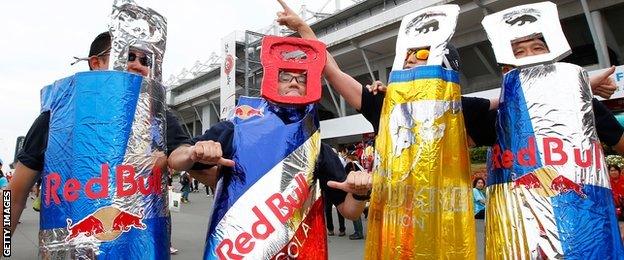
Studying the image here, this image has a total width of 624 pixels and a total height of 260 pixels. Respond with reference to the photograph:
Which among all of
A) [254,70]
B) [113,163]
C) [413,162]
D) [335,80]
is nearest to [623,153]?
[413,162]

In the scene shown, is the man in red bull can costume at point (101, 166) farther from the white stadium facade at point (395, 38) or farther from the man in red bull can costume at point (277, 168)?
the white stadium facade at point (395, 38)

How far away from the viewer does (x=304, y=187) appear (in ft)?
6.15

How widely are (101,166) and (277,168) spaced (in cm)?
66

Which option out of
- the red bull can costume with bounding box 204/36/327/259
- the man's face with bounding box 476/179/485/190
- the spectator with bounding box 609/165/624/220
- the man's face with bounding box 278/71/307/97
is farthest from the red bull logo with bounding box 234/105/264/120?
the man's face with bounding box 476/179/485/190

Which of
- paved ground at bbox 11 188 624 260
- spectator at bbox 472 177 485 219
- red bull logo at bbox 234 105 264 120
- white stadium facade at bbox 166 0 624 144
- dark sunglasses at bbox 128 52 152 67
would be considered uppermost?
white stadium facade at bbox 166 0 624 144

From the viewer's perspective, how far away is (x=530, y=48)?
204 centimetres

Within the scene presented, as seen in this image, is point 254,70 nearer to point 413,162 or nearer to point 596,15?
point 596,15

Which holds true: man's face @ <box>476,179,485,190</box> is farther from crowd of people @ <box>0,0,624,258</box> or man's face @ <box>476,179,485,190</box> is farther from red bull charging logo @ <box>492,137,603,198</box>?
red bull charging logo @ <box>492,137,603,198</box>

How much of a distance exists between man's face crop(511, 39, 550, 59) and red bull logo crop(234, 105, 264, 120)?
1156mm

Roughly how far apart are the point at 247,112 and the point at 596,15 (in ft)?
46.0

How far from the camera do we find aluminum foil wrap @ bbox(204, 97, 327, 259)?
68.9 inches

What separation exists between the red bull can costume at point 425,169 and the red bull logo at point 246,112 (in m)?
0.56

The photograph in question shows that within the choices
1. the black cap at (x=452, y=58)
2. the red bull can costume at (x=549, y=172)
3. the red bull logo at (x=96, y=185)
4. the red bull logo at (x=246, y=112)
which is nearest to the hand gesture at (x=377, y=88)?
the black cap at (x=452, y=58)

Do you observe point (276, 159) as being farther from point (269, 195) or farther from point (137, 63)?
point (137, 63)
